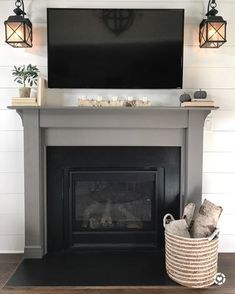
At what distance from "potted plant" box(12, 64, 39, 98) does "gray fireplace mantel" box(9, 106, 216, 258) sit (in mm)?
147

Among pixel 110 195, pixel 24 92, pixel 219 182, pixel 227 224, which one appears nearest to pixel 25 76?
pixel 24 92

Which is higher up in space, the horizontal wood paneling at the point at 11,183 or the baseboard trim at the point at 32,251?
the horizontal wood paneling at the point at 11,183

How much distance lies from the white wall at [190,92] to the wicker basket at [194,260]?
0.65 metres

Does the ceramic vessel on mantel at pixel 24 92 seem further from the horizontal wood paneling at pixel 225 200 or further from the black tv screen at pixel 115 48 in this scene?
the horizontal wood paneling at pixel 225 200

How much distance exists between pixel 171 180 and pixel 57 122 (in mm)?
1038

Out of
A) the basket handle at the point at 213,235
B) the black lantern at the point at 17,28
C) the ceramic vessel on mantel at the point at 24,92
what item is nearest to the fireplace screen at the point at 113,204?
the basket handle at the point at 213,235

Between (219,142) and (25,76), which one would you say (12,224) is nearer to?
(25,76)

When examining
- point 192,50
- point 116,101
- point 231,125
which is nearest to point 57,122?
point 116,101

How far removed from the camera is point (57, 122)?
2680mm

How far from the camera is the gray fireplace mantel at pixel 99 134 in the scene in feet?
8.74

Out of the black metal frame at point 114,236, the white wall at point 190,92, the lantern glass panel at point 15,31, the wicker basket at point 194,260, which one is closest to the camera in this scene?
the wicker basket at point 194,260

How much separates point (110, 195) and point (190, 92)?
1.09 m

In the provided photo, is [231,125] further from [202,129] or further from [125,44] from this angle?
[125,44]

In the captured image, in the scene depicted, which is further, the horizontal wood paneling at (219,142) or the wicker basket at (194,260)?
the horizontal wood paneling at (219,142)
